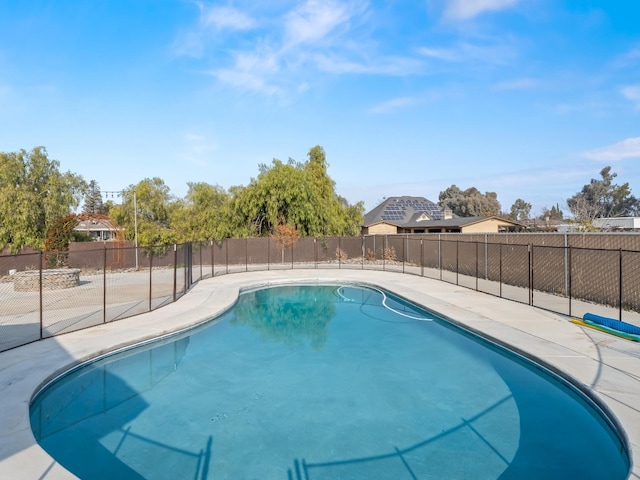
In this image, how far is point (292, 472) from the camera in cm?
462

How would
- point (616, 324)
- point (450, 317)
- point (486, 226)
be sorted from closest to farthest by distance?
point (616, 324), point (450, 317), point (486, 226)

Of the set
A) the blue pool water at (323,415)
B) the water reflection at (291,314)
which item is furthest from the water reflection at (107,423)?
the water reflection at (291,314)

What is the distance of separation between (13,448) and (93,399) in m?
2.35

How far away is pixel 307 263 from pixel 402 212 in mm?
24624

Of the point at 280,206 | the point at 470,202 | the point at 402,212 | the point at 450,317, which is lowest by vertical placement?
the point at 450,317

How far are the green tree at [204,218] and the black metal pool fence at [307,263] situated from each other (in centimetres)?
201

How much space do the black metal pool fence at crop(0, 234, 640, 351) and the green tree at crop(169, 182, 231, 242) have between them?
2.01 metres

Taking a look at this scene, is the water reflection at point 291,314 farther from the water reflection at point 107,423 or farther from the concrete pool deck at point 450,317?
the water reflection at point 107,423

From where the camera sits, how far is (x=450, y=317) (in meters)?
10.7

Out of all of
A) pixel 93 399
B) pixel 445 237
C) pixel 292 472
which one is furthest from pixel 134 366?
pixel 445 237

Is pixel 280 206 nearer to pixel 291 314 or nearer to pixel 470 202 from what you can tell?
pixel 291 314

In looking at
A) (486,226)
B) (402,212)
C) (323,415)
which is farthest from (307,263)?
(402,212)

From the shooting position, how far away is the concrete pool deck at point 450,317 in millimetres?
4398

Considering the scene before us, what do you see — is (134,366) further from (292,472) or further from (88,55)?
(88,55)
